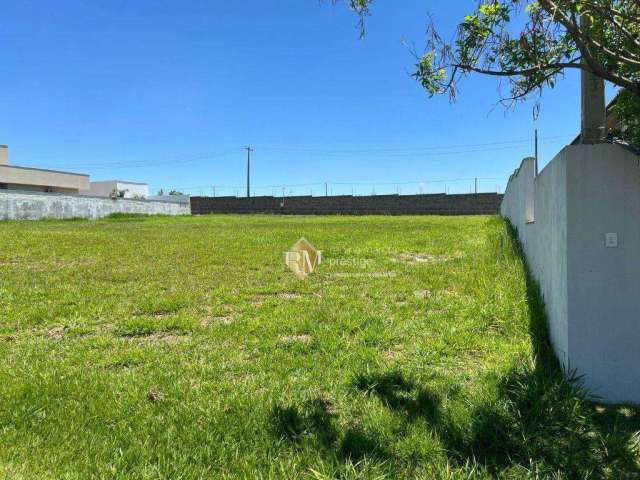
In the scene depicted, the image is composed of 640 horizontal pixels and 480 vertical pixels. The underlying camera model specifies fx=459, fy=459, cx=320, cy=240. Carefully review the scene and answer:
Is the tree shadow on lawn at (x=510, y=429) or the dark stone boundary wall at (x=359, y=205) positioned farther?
the dark stone boundary wall at (x=359, y=205)

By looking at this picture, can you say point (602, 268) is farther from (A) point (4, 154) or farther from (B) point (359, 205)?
(A) point (4, 154)

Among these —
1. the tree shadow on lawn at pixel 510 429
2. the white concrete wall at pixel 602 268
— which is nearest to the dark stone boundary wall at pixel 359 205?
the white concrete wall at pixel 602 268

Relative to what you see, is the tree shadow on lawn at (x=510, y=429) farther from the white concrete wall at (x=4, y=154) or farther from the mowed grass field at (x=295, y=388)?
the white concrete wall at (x=4, y=154)

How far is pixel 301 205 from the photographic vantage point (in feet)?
143

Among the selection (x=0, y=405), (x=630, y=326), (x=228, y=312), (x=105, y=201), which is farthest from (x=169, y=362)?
(x=105, y=201)

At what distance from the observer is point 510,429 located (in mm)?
2328

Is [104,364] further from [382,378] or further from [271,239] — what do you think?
[271,239]

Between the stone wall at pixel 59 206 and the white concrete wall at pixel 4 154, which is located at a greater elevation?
the white concrete wall at pixel 4 154

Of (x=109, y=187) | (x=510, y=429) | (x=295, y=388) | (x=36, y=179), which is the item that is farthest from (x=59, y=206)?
(x=109, y=187)

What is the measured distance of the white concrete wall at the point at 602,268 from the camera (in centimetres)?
264

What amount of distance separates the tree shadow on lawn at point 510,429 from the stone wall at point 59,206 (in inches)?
1164

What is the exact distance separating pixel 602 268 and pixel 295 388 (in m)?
1.98

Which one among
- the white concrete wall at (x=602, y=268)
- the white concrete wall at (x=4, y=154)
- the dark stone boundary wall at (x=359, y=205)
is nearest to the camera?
the white concrete wall at (x=602, y=268)

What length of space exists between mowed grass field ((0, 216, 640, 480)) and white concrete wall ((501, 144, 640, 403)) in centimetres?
20
